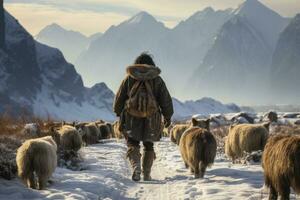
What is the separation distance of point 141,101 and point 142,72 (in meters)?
0.56

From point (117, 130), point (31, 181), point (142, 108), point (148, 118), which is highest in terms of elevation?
point (142, 108)

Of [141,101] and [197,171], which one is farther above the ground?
[141,101]

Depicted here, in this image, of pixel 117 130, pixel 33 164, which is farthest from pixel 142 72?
pixel 33 164

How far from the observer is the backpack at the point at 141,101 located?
1028 cm

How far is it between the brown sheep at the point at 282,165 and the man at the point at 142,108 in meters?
3.63

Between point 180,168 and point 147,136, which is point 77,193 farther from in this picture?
point 180,168

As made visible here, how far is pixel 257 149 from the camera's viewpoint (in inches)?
550

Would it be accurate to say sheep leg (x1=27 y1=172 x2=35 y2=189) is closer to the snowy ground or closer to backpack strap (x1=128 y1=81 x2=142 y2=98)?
the snowy ground

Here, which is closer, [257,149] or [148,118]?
[148,118]

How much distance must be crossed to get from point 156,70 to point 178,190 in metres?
2.53

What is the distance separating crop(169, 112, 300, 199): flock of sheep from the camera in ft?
20.9

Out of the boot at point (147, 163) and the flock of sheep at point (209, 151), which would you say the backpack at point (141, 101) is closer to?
the flock of sheep at point (209, 151)

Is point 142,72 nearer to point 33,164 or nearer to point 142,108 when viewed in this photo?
point 142,108

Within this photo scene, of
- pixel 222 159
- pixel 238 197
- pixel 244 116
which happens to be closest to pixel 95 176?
pixel 238 197
